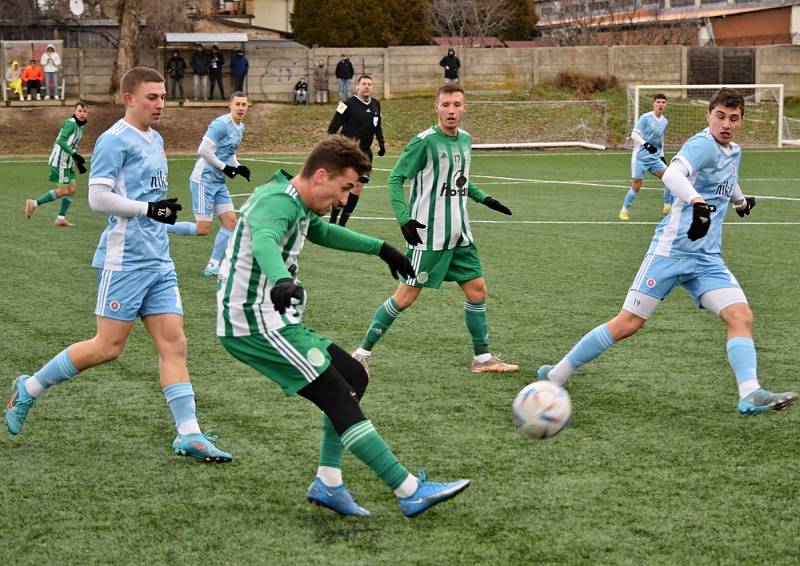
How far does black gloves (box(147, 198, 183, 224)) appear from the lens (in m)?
5.80

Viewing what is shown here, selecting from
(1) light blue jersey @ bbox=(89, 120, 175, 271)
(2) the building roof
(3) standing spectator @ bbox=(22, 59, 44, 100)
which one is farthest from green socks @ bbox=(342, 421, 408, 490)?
(2) the building roof

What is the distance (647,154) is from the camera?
1850cm

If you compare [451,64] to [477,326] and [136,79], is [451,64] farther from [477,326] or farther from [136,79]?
[136,79]

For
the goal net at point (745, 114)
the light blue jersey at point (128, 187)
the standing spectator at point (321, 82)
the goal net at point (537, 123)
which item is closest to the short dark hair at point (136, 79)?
the light blue jersey at point (128, 187)

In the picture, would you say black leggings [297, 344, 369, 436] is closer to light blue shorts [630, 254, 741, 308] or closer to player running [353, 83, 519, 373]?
light blue shorts [630, 254, 741, 308]

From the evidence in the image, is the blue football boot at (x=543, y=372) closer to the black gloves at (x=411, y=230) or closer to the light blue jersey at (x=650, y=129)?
the black gloves at (x=411, y=230)

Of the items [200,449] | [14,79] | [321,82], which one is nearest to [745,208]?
[200,449]

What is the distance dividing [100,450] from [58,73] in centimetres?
3780

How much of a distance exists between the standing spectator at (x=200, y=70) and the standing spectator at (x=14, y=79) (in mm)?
6190

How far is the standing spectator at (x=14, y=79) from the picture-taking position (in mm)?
40344

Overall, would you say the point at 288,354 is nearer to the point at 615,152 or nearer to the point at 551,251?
the point at 551,251

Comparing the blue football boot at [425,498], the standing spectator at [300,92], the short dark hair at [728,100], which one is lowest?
the blue football boot at [425,498]

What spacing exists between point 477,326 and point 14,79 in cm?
3630

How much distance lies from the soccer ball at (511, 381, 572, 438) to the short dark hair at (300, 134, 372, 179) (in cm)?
163
